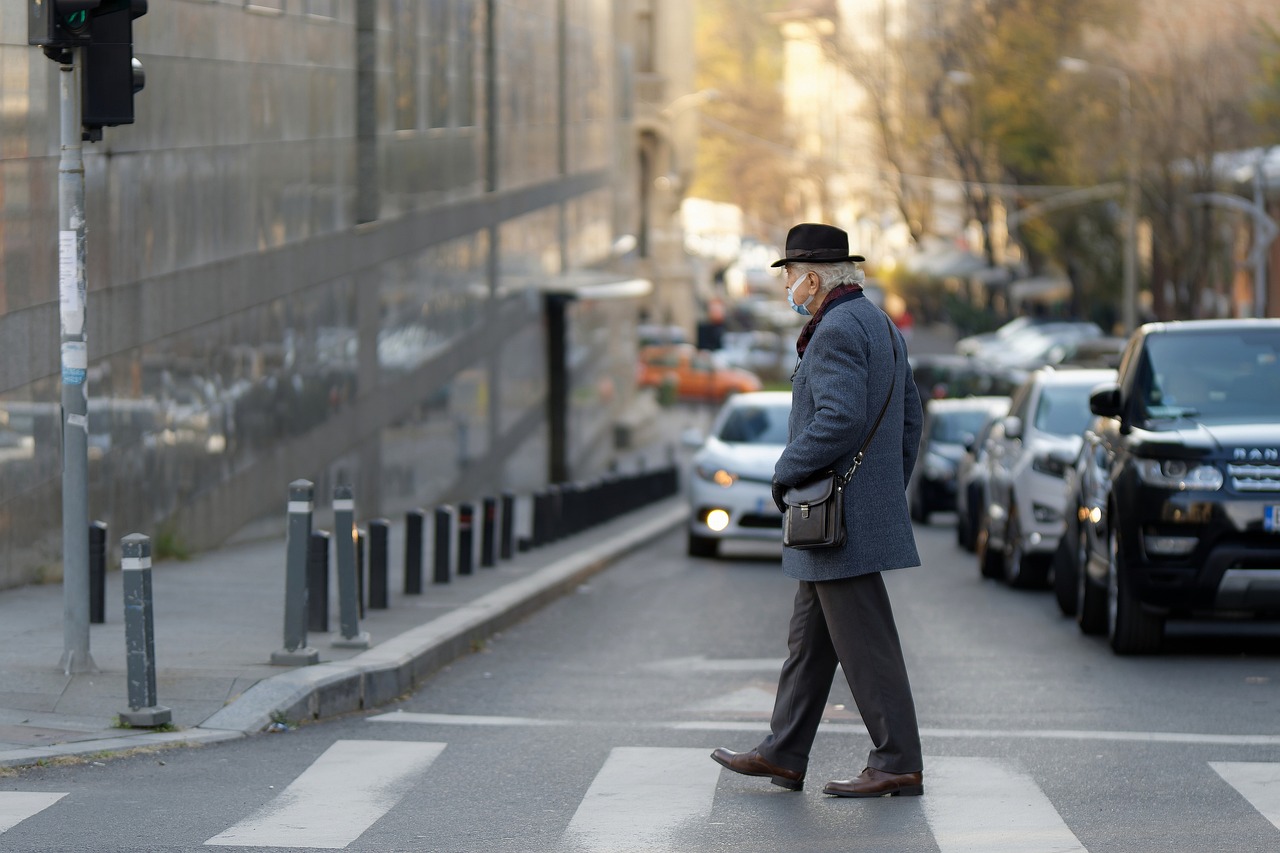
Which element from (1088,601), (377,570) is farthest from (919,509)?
(377,570)

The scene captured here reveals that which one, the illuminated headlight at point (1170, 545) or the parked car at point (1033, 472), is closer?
the illuminated headlight at point (1170, 545)

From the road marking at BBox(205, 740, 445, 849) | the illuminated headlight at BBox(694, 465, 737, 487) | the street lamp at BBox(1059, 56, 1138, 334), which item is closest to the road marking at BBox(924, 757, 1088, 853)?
the road marking at BBox(205, 740, 445, 849)

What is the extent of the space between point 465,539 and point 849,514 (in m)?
8.90

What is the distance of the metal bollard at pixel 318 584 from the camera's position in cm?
1102

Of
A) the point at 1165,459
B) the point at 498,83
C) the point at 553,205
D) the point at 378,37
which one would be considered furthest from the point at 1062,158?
the point at 1165,459

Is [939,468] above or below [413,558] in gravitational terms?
below

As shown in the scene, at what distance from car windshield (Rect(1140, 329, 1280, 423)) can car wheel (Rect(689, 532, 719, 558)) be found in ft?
27.3

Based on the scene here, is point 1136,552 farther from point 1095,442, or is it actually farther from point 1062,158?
point 1062,158

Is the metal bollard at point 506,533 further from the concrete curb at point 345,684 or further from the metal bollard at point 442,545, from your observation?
the concrete curb at point 345,684

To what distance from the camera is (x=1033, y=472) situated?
15852mm

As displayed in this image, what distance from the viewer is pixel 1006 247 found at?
74.2 m

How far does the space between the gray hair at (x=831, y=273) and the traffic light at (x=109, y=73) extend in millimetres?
3387

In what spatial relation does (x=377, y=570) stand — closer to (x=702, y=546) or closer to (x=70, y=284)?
(x=70, y=284)

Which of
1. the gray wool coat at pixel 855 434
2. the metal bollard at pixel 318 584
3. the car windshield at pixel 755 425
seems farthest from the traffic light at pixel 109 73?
the car windshield at pixel 755 425
